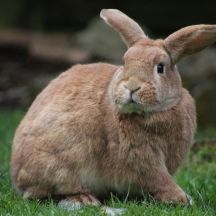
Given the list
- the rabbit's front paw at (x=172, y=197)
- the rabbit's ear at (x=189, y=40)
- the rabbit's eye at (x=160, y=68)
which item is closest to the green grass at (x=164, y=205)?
the rabbit's front paw at (x=172, y=197)

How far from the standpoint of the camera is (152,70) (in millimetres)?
5293

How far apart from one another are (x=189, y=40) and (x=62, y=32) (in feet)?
33.3

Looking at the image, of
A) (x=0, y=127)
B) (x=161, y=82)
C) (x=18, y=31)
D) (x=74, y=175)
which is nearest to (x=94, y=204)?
(x=74, y=175)

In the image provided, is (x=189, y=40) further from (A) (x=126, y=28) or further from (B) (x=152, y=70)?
(A) (x=126, y=28)

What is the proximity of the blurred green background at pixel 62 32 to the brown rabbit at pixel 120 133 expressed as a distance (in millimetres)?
6199

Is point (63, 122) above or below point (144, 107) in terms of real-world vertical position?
below

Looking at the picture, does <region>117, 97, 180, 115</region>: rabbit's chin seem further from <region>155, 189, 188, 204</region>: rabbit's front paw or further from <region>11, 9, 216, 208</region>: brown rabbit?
<region>155, 189, 188, 204</region>: rabbit's front paw

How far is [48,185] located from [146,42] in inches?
47.6

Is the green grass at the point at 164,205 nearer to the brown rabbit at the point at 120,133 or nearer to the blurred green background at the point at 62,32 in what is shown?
the brown rabbit at the point at 120,133

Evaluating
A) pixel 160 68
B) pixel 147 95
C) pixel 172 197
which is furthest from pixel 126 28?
pixel 172 197

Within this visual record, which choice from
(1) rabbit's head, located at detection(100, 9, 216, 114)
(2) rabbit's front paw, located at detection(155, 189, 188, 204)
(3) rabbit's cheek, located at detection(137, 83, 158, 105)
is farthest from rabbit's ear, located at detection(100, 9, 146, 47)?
(2) rabbit's front paw, located at detection(155, 189, 188, 204)

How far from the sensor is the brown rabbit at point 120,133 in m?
5.35

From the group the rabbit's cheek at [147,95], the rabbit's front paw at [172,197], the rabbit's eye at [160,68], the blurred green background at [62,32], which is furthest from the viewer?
the blurred green background at [62,32]

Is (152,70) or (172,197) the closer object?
(152,70)
